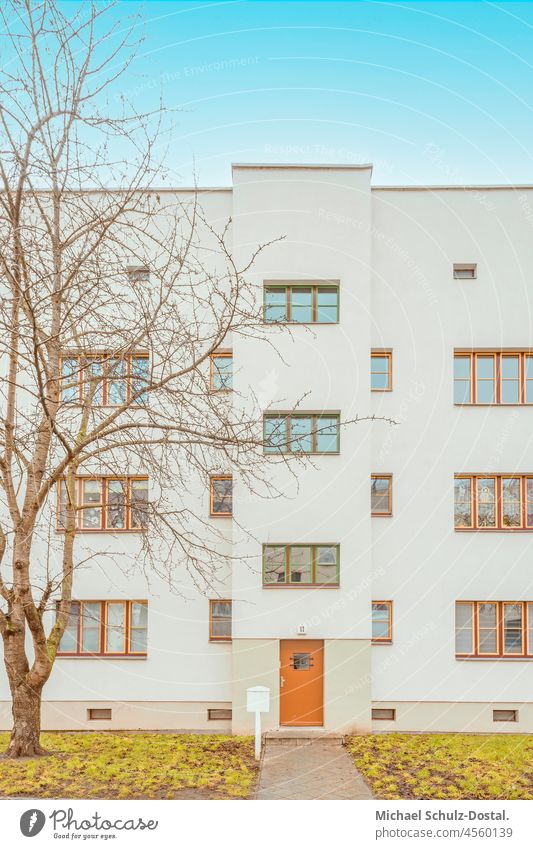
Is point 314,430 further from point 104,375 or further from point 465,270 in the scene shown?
point 104,375

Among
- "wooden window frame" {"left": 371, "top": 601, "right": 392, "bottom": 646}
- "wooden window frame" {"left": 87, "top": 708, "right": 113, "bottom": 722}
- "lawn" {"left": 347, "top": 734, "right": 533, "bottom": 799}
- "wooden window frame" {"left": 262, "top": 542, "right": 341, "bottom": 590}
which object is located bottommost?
"wooden window frame" {"left": 87, "top": 708, "right": 113, "bottom": 722}

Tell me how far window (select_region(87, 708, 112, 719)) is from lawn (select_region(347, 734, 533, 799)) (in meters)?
4.16

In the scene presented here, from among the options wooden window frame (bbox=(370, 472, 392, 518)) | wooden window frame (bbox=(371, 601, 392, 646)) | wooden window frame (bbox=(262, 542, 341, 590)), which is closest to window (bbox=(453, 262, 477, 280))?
wooden window frame (bbox=(370, 472, 392, 518))

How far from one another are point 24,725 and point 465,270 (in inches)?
399

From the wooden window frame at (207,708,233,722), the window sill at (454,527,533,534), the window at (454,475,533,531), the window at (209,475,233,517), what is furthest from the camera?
the window at (454,475,533,531)

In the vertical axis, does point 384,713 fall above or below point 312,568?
below

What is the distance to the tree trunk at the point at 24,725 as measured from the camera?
8.30 m

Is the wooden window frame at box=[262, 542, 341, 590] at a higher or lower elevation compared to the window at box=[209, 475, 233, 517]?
lower

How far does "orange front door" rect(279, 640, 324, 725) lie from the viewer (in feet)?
39.3

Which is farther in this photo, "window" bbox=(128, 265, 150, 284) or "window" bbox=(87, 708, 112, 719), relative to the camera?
"window" bbox=(87, 708, 112, 719)

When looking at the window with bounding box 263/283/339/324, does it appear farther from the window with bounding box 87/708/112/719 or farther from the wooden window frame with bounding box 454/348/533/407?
the window with bounding box 87/708/112/719

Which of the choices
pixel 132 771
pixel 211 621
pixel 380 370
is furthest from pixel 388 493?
pixel 132 771

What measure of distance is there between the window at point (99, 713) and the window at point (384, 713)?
4.55 meters

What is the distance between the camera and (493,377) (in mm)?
12922
